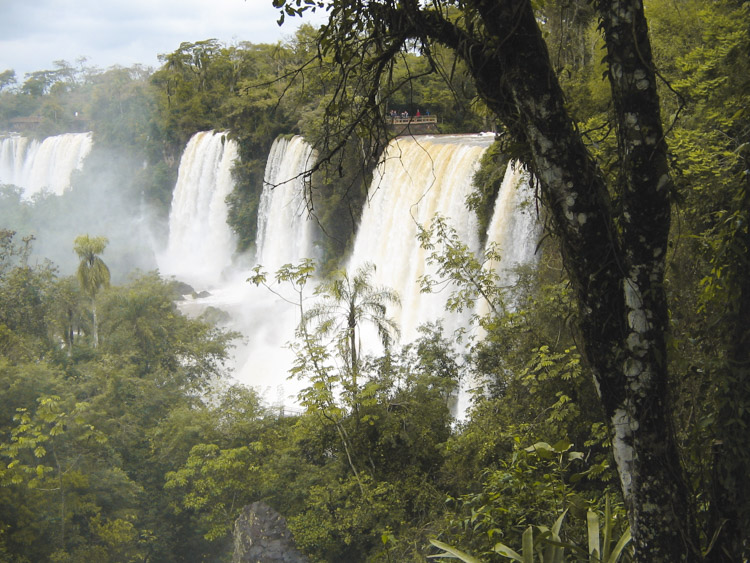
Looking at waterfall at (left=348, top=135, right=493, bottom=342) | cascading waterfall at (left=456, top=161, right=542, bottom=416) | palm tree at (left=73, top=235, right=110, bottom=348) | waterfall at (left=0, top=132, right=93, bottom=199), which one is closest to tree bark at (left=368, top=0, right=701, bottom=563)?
cascading waterfall at (left=456, top=161, right=542, bottom=416)

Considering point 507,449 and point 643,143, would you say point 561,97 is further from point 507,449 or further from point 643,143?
point 507,449

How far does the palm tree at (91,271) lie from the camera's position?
2123cm

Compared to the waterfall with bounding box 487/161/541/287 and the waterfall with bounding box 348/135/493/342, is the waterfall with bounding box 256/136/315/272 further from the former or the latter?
the waterfall with bounding box 487/161/541/287

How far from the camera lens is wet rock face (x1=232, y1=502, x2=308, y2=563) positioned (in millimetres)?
9906

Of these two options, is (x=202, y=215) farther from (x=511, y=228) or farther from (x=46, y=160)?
(x=511, y=228)

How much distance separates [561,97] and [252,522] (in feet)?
31.9

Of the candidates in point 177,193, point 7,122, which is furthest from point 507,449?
point 7,122

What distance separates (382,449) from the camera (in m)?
11.3

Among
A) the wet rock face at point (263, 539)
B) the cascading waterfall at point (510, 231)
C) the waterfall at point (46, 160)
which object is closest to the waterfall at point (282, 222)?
the cascading waterfall at point (510, 231)

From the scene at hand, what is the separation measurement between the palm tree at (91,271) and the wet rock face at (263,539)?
12561 millimetres

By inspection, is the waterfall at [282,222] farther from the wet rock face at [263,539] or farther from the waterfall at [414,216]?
the wet rock face at [263,539]

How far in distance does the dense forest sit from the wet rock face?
345mm

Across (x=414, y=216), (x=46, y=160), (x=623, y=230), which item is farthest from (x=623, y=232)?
(x=46, y=160)

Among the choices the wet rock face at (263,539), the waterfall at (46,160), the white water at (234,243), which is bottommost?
the wet rock face at (263,539)
